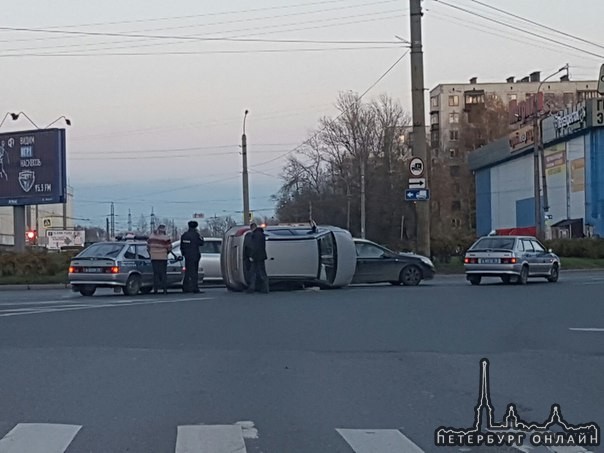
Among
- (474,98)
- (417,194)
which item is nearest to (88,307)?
(417,194)

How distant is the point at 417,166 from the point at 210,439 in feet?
86.1

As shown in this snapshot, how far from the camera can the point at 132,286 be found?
24781mm

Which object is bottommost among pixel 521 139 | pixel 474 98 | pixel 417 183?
pixel 417 183

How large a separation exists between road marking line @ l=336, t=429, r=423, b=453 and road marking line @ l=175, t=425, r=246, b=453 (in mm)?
863

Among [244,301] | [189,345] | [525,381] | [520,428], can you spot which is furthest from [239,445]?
[244,301]

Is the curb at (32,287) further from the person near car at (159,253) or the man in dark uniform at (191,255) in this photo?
the man in dark uniform at (191,255)

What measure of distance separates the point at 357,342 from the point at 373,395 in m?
3.87

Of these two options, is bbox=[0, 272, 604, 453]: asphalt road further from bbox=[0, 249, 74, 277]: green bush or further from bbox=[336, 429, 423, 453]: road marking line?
bbox=[0, 249, 74, 277]: green bush

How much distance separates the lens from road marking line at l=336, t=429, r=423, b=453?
7441 mm

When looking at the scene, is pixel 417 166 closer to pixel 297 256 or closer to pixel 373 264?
pixel 373 264

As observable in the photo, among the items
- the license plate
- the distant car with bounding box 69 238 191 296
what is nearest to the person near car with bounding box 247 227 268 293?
the distant car with bounding box 69 238 191 296

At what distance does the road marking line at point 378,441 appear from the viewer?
7.44 m

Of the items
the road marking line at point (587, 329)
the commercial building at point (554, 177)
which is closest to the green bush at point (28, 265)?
the road marking line at point (587, 329)

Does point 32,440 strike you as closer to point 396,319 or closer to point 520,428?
point 520,428
